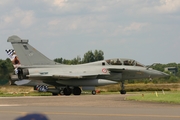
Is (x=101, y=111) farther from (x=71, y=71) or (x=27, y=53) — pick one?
(x=27, y=53)

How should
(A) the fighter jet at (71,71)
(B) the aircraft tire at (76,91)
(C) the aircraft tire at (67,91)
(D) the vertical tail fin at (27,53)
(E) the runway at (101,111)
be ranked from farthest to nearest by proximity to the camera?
(B) the aircraft tire at (76,91) → (D) the vertical tail fin at (27,53) → (C) the aircraft tire at (67,91) → (A) the fighter jet at (71,71) → (E) the runway at (101,111)

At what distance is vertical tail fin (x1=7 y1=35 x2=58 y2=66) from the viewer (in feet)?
122

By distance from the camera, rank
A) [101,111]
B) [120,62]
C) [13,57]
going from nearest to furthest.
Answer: [101,111] → [120,62] → [13,57]

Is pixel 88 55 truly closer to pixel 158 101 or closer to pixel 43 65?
pixel 43 65

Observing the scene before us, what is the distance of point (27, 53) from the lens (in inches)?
1479

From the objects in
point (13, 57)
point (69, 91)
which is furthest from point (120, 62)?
point (13, 57)

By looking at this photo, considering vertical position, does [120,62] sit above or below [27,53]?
below

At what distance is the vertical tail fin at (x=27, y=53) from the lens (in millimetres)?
37312

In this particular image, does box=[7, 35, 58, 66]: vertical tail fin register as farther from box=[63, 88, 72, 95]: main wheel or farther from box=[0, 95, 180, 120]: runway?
box=[0, 95, 180, 120]: runway

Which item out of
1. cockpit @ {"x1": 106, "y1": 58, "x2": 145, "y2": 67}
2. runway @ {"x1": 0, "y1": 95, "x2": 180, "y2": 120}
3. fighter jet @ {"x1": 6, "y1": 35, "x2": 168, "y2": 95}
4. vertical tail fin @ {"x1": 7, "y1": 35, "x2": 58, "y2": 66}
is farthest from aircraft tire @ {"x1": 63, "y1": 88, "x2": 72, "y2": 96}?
runway @ {"x1": 0, "y1": 95, "x2": 180, "y2": 120}

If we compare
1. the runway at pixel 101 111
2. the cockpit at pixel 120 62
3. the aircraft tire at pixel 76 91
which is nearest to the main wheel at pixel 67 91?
the aircraft tire at pixel 76 91

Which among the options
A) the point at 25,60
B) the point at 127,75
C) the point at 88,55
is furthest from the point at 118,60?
the point at 88,55

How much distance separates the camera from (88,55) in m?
120

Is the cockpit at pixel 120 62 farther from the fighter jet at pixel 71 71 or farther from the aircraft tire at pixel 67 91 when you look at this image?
the aircraft tire at pixel 67 91
